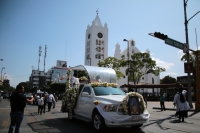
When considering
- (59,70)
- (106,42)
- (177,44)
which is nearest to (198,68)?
(177,44)

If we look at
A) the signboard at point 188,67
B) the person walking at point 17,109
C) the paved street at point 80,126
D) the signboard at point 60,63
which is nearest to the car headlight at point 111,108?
the paved street at point 80,126

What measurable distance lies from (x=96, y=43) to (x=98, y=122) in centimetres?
7558

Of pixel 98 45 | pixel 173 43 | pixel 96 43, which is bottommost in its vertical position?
pixel 173 43

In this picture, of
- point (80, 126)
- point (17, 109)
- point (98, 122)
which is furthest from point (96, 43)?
point (17, 109)

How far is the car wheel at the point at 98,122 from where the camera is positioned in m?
6.43

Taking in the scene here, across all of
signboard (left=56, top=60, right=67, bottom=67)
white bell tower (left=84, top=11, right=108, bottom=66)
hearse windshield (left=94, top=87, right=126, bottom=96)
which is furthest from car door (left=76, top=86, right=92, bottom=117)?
signboard (left=56, top=60, right=67, bottom=67)

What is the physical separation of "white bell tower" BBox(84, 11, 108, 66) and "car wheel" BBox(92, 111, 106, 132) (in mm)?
71326

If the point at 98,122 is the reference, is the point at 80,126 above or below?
below

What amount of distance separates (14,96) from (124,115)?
12.2 feet

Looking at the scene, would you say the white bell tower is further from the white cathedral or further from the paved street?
the paved street

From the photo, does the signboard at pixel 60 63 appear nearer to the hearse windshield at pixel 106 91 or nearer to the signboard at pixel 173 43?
the signboard at pixel 173 43

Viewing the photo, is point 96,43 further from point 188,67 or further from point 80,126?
point 80,126

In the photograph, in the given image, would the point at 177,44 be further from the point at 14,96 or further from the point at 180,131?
the point at 14,96

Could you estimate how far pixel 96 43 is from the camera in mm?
81188
